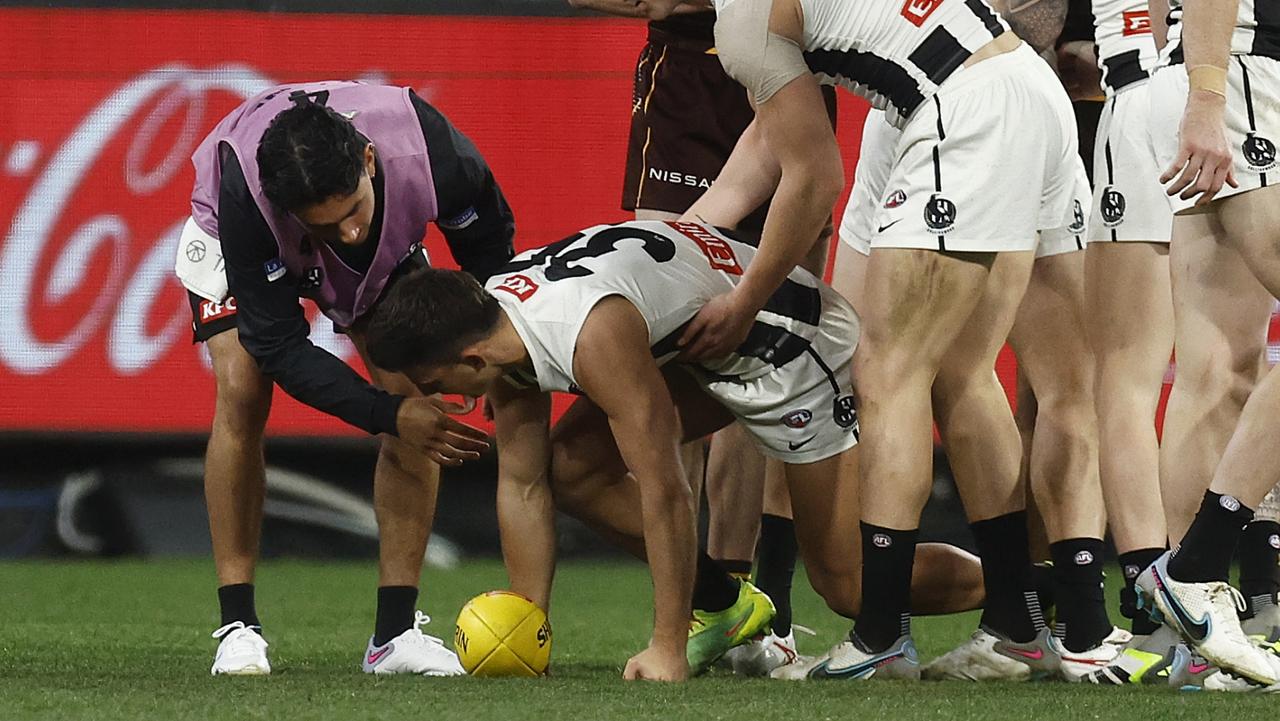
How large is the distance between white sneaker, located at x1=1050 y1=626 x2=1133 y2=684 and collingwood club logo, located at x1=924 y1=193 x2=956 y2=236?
1002mm

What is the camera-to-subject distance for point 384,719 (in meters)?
3.19

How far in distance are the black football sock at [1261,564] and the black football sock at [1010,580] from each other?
419 mm

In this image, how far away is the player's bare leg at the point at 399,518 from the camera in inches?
170

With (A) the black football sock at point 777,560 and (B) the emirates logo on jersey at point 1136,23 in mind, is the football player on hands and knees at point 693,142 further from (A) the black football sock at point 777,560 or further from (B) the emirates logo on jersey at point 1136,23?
(B) the emirates logo on jersey at point 1136,23

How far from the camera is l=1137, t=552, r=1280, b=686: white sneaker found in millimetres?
3529

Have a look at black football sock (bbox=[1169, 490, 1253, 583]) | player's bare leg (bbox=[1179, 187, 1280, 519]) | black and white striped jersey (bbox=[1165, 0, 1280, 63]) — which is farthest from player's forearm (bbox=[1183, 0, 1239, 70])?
black football sock (bbox=[1169, 490, 1253, 583])

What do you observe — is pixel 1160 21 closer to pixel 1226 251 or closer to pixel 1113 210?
pixel 1113 210

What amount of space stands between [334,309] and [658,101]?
4.61 feet

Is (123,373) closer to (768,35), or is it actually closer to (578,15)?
(578,15)

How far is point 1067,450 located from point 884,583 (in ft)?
2.11

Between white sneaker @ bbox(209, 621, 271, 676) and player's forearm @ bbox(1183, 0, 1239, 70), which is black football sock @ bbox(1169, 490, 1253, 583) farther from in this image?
white sneaker @ bbox(209, 621, 271, 676)

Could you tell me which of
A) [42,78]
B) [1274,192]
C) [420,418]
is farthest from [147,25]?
[1274,192]

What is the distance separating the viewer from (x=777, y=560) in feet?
15.3

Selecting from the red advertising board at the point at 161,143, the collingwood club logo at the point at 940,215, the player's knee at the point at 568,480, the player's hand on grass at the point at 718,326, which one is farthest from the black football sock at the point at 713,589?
the red advertising board at the point at 161,143
